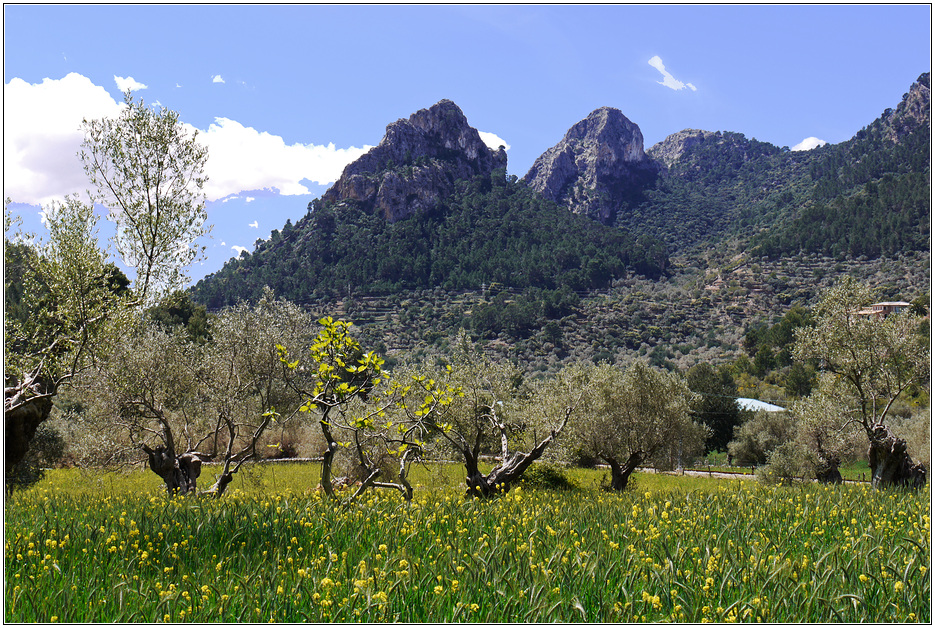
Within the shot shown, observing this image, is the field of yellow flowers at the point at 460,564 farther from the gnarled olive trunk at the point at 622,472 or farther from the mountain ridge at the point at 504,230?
the mountain ridge at the point at 504,230

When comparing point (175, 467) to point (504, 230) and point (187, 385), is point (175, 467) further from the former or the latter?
point (504, 230)

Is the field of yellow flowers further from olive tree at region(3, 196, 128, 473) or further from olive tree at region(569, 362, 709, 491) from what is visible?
olive tree at region(569, 362, 709, 491)

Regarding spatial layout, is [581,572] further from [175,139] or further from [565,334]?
[565,334]

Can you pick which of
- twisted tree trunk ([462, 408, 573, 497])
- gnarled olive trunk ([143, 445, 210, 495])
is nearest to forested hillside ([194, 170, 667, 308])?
gnarled olive trunk ([143, 445, 210, 495])

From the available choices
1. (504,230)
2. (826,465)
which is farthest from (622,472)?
(504,230)

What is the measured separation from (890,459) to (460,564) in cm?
1828

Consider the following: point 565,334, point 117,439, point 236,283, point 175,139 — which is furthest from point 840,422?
point 236,283

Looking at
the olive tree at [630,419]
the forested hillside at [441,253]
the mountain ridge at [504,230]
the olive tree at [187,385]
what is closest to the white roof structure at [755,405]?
the olive tree at [630,419]

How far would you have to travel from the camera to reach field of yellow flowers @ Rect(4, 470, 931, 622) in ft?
15.4

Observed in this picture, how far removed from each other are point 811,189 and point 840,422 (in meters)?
177

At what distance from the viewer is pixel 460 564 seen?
5.66m

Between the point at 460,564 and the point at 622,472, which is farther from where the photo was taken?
the point at 622,472

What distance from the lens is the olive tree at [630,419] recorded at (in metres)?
30.1

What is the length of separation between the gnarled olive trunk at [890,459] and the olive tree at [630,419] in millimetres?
12501
